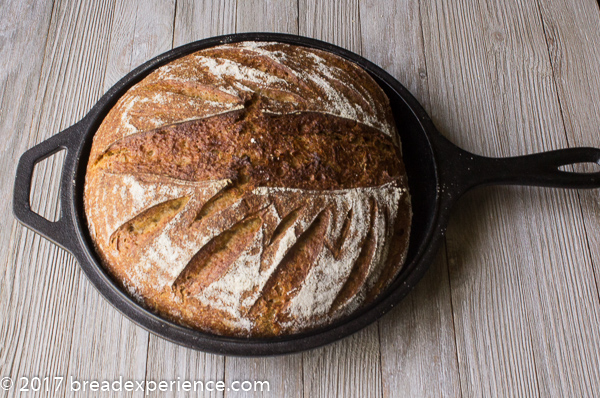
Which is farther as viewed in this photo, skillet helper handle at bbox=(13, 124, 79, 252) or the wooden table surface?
the wooden table surface

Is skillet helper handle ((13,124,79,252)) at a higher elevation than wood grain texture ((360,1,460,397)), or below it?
higher

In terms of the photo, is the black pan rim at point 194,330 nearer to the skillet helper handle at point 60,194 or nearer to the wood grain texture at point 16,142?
the skillet helper handle at point 60,194

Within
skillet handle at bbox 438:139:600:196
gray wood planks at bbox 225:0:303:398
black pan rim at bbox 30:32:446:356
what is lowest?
gray wood planks at bbox 225:0:303:398

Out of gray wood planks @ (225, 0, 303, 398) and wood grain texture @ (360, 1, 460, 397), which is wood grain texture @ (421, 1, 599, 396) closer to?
wood grain texture @ (360, 1, 460, 397)

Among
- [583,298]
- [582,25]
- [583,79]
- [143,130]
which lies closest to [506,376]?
[583,298]

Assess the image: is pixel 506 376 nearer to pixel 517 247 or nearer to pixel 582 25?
pixel 517 247

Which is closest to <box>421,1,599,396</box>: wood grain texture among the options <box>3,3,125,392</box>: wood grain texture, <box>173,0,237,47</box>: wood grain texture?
<box>173,0,237,47</box>: wood grain texture
